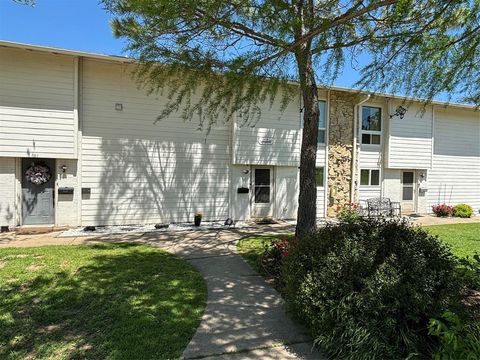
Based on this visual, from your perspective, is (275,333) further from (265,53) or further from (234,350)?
(265,53)

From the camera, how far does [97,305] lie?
4.26 m

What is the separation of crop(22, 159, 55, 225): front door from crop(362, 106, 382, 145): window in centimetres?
1160

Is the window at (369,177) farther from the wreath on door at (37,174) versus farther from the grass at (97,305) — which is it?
the wreath on door at (37,174)

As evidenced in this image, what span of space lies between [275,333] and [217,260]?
3.09 metres

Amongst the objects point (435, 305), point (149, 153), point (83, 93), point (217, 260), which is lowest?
point (217, 260)

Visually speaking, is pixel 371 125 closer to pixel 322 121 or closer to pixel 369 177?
pixel 369 177

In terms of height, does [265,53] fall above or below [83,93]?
below

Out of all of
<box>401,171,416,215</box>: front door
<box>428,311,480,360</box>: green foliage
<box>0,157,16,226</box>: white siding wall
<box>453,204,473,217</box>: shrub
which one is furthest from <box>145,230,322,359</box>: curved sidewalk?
<box>453,204,473,217</box>: shrub

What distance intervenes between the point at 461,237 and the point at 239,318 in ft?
26.4

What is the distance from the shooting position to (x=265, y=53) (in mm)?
3760

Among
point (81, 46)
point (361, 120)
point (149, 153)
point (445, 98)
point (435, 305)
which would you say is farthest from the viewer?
point (361, 120)

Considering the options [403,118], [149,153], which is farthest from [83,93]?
[403,118]

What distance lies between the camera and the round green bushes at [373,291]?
9.87ft

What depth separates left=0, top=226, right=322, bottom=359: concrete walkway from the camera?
324 cm
